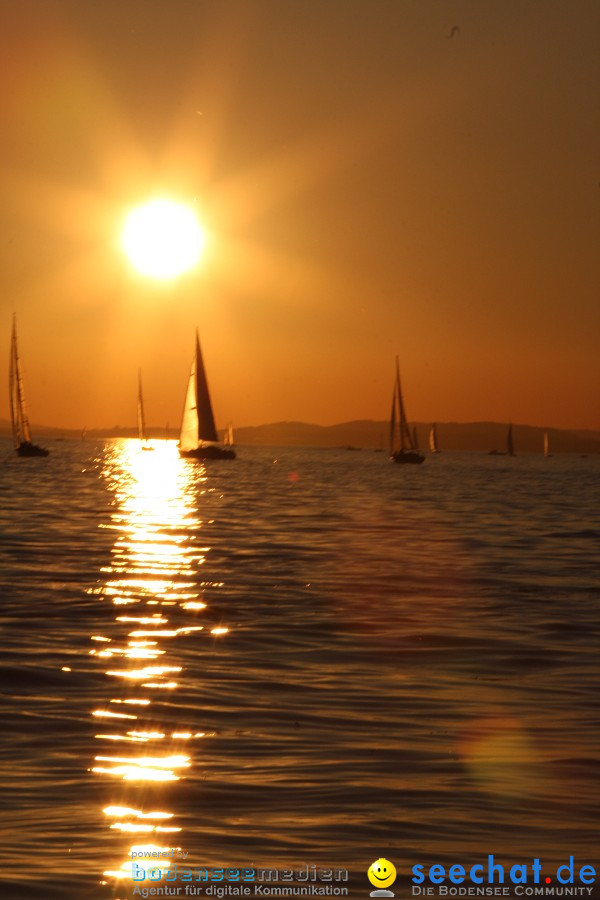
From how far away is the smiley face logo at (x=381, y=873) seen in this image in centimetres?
793

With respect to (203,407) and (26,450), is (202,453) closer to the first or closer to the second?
(203,407)

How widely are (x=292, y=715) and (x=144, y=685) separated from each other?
213 cm

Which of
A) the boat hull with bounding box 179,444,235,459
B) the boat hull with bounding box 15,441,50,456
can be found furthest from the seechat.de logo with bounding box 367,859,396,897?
the boat hull with bounding box 179,444,235,459

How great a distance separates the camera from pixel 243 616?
2038 centimetres

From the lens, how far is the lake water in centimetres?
875

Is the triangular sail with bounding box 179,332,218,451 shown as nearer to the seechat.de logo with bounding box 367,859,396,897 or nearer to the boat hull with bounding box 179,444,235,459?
the boat hull with bounding box 179,444,235,459

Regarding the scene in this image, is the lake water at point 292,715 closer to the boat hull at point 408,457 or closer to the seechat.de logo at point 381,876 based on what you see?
the seechat.de logo at point 381,876

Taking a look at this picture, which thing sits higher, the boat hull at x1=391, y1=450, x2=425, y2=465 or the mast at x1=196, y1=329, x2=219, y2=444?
the mast at x1=196, y1=329, x2=219, y2=444

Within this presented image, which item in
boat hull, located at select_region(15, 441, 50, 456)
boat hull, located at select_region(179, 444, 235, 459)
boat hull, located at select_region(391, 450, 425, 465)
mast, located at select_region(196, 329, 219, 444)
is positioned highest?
mast, located at select_region(196, 329, 219, 444)

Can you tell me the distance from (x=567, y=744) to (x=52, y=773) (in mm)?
4313

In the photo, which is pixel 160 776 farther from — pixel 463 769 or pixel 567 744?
pixel 567 744

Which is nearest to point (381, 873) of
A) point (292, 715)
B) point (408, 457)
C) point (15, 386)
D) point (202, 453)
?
point (292, 715)

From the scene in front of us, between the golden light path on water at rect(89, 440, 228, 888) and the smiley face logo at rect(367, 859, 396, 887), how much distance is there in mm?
1336

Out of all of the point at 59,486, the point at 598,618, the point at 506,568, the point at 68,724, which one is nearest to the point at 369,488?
the point at 59,486
